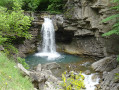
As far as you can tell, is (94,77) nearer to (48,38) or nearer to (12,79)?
(12,79)

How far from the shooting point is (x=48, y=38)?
1983 centimetres

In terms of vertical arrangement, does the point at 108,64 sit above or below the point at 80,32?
below

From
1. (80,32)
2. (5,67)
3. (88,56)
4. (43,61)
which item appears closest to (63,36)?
(80,32)

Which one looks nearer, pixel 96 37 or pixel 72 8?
pixel 96 37

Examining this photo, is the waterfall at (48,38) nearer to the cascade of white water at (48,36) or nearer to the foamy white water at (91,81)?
the cascade of white water at (48,36)

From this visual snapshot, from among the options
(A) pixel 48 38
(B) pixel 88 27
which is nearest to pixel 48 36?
(A) pixel 48 38

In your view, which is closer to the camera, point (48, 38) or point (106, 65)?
point (106, 65)

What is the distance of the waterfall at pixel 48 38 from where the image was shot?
19.4m

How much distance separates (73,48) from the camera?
19.7 m

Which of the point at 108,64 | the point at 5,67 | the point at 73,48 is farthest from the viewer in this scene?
the point at 73,48

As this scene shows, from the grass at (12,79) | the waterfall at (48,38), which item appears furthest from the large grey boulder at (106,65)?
the grass at (12,79)

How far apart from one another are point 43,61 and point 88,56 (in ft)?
21.3

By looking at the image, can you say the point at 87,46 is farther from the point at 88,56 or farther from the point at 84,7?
the point at 84,7

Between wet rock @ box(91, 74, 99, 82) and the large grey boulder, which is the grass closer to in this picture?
wet rock @ box(91, 74, 99, 82)
